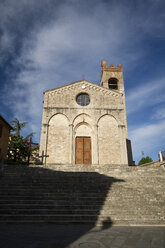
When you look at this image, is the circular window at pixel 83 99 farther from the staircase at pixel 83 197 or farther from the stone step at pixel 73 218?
the stone step at pixel 73 218

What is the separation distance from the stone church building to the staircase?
207 inches

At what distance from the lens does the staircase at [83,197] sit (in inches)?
258

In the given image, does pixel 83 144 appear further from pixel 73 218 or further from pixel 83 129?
pixel 73 218

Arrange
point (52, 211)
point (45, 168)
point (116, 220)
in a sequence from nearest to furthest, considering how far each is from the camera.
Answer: point (116, 220)
point (52, 211)
point (45, 168)

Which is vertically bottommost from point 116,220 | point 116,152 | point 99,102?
point 116,220

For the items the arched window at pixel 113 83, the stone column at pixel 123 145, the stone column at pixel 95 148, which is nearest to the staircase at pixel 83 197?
the stone column at pixel 95 148

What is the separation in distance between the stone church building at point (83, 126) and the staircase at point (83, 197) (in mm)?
5261

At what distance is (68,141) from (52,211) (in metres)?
11.1

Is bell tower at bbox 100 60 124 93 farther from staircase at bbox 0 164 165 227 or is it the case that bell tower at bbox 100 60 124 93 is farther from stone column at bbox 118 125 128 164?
staircase at bbox 0 164 165 227

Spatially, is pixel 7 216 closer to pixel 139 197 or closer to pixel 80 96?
pixel 139 197

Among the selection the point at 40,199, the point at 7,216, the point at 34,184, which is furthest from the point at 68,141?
the point at 7,216

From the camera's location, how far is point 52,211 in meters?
6.93

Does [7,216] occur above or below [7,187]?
below

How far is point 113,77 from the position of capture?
2895 centimetres
